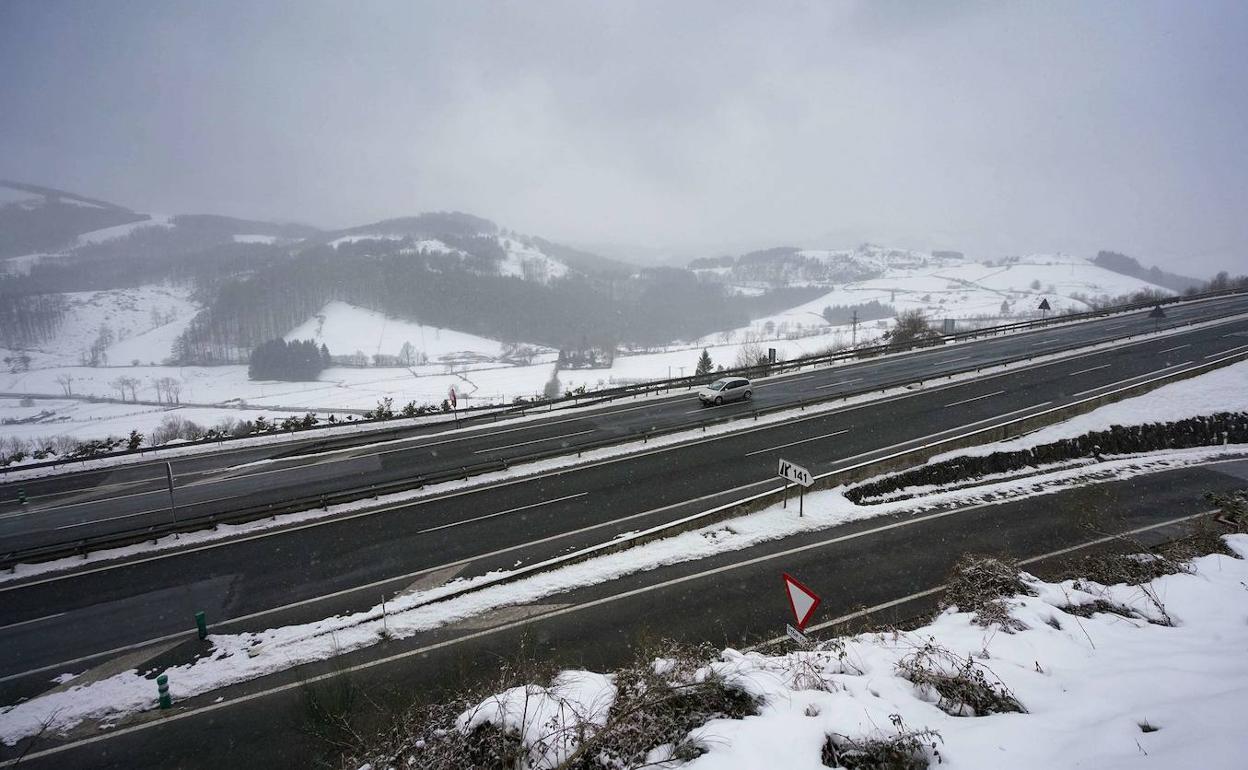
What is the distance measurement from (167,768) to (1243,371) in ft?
185

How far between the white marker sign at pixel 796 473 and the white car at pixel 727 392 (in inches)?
564

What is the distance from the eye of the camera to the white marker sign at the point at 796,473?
17.4 metres

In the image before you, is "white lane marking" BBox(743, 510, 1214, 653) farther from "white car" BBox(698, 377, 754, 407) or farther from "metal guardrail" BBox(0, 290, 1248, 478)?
"metal guardrail" BBox(0, 290, 1248, 478)

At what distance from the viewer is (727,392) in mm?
32938

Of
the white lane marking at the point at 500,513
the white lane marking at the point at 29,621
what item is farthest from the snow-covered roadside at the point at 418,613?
the white lane marking at the point at 29,621

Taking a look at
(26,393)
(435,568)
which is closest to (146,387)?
(26,393)

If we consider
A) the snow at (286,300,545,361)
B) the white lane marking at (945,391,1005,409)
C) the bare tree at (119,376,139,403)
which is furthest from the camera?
the snow at (286,300,545,361)

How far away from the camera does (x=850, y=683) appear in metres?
7.26

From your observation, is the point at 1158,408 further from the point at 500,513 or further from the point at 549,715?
the point at 549,715

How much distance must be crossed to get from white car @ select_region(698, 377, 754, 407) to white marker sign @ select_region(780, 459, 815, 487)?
1432 centimetres

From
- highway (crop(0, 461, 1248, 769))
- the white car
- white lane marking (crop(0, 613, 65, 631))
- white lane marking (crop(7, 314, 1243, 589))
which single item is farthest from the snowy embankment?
the white car

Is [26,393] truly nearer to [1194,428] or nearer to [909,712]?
[909,712]

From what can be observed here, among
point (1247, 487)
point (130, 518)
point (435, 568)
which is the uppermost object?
point (130, 518)

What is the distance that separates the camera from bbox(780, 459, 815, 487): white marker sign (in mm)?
17438
